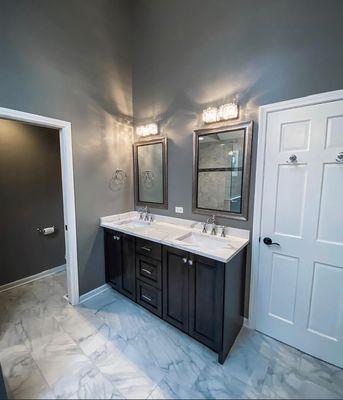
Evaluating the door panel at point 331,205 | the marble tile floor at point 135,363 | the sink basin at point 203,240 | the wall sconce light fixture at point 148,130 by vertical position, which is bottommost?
the marble tile floor at point 135,363

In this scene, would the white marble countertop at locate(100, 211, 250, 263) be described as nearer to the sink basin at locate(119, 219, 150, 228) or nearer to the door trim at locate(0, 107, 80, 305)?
the sink basin at locate(119, 219, 150, 228)

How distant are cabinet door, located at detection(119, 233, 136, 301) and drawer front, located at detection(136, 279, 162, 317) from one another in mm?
99

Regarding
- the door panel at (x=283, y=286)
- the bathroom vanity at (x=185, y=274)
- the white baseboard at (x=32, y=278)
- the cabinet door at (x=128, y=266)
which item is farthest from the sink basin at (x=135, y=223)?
the door panel at (x=283, y=286)

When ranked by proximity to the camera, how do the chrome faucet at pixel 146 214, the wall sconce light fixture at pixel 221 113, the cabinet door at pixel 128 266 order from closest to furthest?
1. the wall sconce light fixture at pixel 221 113
2. the cabinet door at pixel 128 266
3. the chrome faucet at pixel 146 214

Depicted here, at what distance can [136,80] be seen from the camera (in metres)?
2.86

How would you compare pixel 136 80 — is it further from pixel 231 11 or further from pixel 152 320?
pixel 152 320

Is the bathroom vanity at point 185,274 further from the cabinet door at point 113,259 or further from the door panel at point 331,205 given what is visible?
the door panel at point 331,205

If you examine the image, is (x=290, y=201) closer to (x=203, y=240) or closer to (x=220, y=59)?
(x=203, y=240)

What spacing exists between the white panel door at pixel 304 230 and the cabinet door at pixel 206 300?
62 cm

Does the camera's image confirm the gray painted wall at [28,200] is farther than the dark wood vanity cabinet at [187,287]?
Yes

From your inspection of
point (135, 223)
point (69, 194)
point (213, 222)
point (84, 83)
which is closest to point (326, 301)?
point (213, 222)

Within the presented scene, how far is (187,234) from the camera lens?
7.43ft

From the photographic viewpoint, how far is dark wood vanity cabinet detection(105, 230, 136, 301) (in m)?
2.41

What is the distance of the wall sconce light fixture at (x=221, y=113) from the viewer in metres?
1.98
